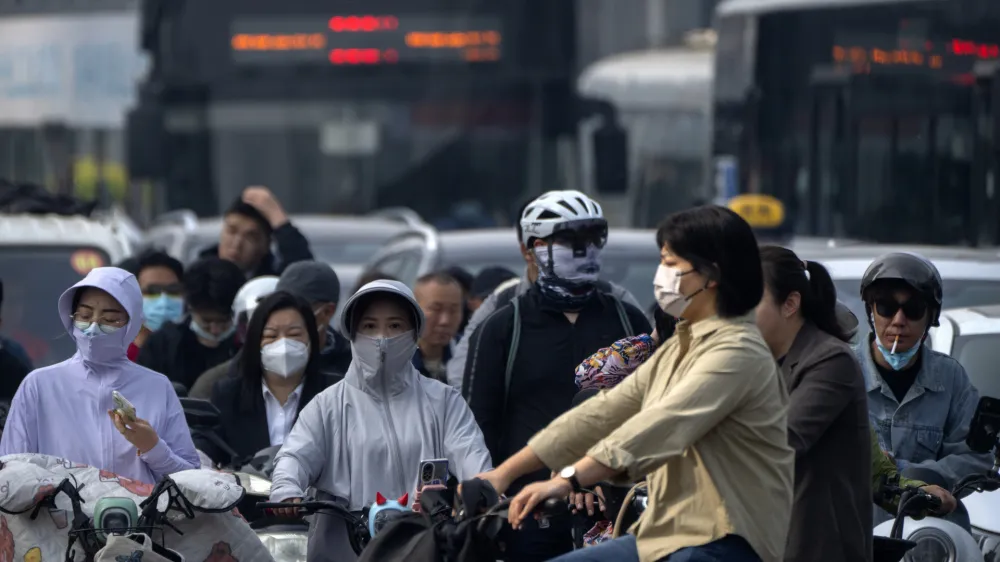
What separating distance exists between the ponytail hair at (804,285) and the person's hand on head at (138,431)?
6.22 ft

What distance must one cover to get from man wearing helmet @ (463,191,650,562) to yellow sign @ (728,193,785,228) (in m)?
8.73

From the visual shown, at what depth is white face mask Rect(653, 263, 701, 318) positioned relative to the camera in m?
4.77

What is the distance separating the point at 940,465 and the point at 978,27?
28.9ft

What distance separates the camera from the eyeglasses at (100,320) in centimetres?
649

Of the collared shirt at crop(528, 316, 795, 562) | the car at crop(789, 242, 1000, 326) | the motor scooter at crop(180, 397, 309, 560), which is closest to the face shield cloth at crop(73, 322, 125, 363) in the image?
the motor scooter at crop(180, 397, 309, 560)

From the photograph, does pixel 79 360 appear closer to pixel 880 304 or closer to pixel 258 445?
pixel 258 445

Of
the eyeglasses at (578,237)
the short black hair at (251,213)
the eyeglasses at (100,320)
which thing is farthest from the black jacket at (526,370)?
the short black hair at (251,213)

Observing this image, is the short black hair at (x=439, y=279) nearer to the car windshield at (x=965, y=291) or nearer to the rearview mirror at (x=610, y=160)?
the car windshield at (x=965, y=291)

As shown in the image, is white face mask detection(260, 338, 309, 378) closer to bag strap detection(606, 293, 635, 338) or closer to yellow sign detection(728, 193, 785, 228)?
bag strap detection(606, 293, 635, 338)

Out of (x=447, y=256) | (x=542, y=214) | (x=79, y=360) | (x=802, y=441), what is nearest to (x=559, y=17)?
(x=447, y=256)

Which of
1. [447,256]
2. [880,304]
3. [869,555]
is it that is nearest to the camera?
[869,555]

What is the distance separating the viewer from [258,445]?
7660mm

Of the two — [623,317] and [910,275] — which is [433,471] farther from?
[910,275]

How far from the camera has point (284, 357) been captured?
780cm
